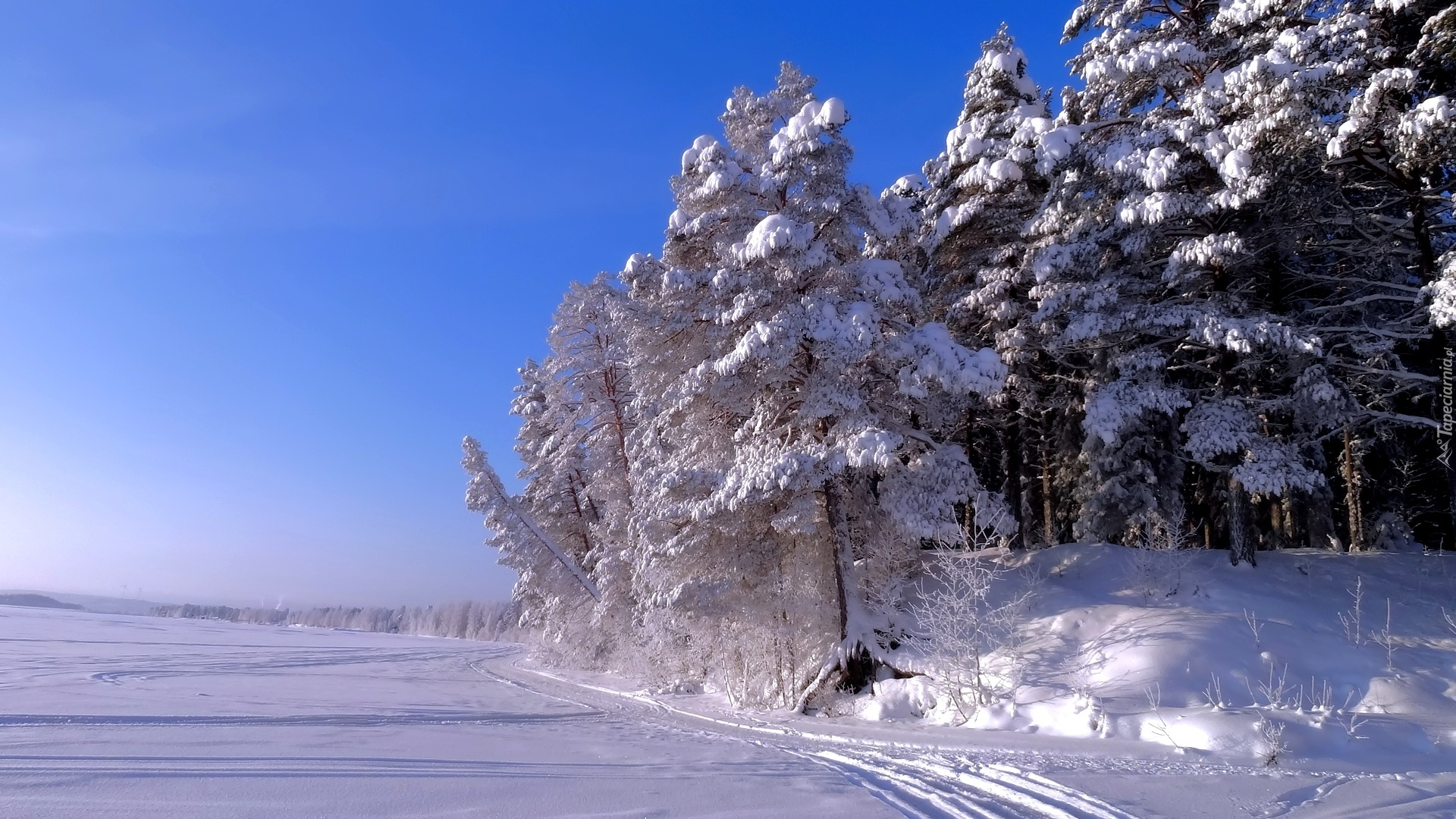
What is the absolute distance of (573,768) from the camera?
909 cm

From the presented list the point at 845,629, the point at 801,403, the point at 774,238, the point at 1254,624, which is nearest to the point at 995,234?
the point at 801,403

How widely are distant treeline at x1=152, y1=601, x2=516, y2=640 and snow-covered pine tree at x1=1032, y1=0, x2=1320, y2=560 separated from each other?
8049cm

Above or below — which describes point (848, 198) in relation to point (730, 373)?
above

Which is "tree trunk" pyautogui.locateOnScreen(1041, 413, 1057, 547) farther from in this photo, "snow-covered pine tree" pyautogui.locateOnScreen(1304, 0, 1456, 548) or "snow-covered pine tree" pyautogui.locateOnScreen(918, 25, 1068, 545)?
"snow-covered pine tree" pyautogui.locateOnScreen(1304, 0, 1456, 548)

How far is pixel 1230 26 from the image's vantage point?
1645cm

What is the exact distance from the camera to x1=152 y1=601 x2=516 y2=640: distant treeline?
119m

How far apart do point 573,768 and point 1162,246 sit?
693 inches

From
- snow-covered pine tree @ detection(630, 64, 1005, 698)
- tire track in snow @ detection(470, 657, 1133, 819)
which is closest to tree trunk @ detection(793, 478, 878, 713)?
snow-covered pine tree @ detection(630, 64, 1005, 698)

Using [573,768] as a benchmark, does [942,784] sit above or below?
above

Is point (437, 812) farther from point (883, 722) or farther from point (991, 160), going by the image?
point (991, 160)

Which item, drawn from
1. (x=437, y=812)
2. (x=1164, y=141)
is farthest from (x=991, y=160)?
(x=437, y=812)

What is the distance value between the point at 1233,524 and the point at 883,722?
983cm

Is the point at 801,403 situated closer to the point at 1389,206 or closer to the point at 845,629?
the point at 845,629

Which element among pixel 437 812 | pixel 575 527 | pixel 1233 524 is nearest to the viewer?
pixel 437 812
